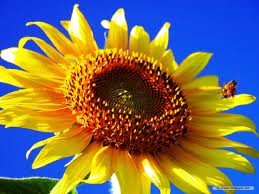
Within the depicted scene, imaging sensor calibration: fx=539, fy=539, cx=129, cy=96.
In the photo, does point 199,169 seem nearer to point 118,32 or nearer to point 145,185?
point 145,185

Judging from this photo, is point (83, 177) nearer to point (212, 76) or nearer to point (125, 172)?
point (125, 172)

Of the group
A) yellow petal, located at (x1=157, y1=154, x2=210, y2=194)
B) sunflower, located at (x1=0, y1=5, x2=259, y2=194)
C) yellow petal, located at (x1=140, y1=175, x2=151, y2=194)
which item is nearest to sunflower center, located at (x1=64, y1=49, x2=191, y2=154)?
sunflower, located at (x1=0, y1=5, x2=259, y2=194)

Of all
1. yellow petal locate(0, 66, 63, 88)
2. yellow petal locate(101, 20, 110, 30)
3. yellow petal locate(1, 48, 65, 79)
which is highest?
yellow petal locate(101, 20, 110, 30)

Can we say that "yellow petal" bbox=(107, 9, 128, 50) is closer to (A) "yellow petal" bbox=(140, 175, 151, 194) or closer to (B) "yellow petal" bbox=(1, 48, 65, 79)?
(B) "yellow petal" bbox=(1, 48, 65, 79)

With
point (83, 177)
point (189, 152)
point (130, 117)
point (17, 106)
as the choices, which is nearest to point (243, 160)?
point (189, 152)

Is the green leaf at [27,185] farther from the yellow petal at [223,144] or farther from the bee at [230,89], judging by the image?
the bee at [230,89]

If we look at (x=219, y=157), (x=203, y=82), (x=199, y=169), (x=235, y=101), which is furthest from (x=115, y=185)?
(x=203, y=82)

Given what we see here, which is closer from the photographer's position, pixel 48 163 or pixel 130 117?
pixel 48 163
